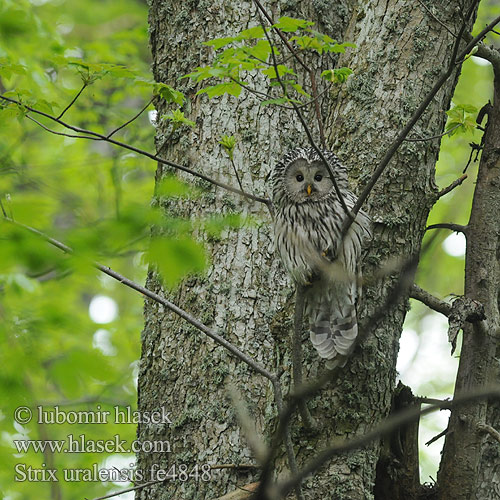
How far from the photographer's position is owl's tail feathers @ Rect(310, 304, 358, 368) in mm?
3168

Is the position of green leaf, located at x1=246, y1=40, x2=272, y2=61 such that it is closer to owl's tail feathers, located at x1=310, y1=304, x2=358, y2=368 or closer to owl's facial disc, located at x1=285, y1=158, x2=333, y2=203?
owl's facial disc, located at x1=285, y1=158, x2=333, y2=203

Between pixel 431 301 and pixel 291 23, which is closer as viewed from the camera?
pixel 291 23

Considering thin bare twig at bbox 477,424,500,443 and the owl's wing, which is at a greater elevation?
the owl's wing

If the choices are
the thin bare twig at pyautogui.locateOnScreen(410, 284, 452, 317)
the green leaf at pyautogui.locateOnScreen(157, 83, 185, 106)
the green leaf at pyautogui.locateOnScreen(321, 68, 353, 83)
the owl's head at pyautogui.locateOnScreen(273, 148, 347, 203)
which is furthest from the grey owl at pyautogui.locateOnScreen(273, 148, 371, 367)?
the green leaf at pyautogui.locateOnScreen(157, 83, 185, 106)

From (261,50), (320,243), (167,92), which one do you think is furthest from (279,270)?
(261,50)

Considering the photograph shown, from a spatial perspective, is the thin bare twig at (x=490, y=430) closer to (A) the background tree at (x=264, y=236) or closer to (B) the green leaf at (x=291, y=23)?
(A) the background tree at (x=264, y=236)

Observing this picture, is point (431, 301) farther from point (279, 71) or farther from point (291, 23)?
point (291, 23)

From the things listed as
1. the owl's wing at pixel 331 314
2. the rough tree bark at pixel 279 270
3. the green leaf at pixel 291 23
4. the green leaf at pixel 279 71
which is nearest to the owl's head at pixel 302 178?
the rough tree bark at pixel 279 270

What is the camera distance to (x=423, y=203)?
346 centimetres

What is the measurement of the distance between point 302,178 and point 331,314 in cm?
73

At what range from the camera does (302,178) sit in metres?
3.66

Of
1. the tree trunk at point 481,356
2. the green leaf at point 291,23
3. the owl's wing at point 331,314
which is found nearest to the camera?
the green leaf at point 291,23

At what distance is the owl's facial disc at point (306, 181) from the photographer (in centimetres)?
359

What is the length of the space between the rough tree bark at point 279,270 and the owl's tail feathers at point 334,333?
9 centimetres
